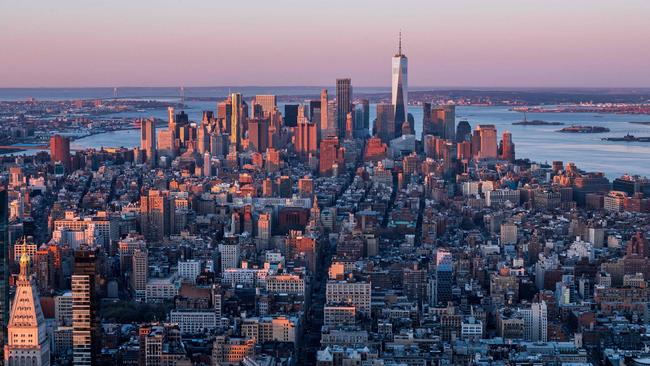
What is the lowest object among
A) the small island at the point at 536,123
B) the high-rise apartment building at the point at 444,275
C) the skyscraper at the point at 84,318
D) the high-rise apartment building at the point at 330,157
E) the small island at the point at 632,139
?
the small island at the point at 536,123

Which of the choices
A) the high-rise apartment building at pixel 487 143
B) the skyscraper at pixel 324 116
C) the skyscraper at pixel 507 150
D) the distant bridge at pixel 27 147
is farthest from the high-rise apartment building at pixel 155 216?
the skyscraper at pixel 324 116

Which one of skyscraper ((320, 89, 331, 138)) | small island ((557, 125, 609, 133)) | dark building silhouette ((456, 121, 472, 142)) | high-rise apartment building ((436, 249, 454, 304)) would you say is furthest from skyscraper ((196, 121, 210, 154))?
high-rise apartment building ((436, 249, 454, 304))

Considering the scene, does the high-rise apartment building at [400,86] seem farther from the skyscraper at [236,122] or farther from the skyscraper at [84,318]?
the skyscraper at [84,318]

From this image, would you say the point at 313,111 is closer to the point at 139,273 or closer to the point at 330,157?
the point at 330,157

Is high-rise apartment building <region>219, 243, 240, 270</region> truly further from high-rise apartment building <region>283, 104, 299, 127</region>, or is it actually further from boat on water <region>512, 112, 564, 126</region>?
boat on water <region>512, 112, 564, 126</region>

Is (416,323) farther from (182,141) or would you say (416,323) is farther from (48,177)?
(182,141)

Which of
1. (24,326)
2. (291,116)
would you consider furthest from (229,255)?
(291,116)

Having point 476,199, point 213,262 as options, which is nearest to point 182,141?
point 476,199
